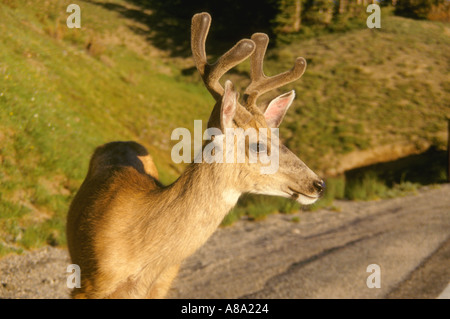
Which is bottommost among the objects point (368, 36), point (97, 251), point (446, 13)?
point (368, 36)

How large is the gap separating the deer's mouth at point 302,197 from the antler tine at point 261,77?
2.68 feet

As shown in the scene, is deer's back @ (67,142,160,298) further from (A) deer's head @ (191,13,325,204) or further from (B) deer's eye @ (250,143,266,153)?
(B) deer's eye @ (250,143,266,153)

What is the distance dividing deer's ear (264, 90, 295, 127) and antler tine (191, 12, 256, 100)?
0.60 meters

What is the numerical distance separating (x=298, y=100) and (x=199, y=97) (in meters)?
6.48

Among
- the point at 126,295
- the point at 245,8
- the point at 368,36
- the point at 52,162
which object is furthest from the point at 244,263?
the point at 368,36

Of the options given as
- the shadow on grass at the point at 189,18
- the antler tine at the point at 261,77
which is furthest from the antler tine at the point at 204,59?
the shadow on grass at the point at 189,18

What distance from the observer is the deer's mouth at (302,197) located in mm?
3586

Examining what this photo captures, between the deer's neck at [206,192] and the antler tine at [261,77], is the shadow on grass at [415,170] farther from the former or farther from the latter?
the deer's neck at [206,192]

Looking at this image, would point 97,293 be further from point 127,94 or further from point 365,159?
point 365,159

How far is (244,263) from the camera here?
782 cm

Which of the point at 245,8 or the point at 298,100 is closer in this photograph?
the point at 245,8

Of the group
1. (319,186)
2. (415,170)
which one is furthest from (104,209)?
(415,170)

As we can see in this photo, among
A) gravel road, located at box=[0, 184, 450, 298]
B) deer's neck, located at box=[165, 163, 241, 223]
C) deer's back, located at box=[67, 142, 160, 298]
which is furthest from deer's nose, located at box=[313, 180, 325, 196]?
gravel road, located at box=[0, 184, 450, 298]

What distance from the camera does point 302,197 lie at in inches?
142
